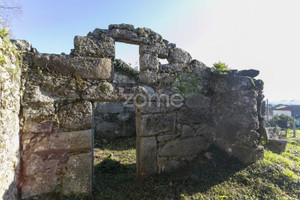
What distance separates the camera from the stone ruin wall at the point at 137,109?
237 cm

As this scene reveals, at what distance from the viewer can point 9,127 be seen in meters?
1.95

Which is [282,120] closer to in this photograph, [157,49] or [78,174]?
[157,49]

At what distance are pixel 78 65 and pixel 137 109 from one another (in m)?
1.30

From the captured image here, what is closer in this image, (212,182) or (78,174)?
(78,174)

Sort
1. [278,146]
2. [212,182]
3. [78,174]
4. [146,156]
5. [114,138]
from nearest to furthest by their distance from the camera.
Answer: [78,174] < [212,182] < [146,156] < [278,146] < [114,138]

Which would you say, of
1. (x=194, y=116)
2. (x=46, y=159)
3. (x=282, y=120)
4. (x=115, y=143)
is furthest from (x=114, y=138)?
(x=282, y=120)

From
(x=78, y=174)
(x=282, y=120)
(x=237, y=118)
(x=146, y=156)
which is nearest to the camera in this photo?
(x=78, y=174)

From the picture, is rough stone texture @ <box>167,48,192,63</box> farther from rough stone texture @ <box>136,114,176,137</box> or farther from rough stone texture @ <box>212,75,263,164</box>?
rough stone texture @ <box>136,114,176,137</box>

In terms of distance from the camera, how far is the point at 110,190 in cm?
284

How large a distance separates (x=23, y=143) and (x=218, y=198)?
3.08 m

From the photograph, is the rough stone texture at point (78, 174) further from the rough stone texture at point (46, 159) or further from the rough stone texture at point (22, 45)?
the rough stone texture at point (22, 45)

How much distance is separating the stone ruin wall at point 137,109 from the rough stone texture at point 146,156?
0.06 feet

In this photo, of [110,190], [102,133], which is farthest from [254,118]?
[102,133]

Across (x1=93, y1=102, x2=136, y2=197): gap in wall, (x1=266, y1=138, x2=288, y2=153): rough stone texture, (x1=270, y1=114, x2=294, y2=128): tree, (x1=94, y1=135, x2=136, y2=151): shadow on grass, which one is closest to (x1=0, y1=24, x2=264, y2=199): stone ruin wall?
(x1=93, y1=102, x2=136, y2=197): gap in wall
